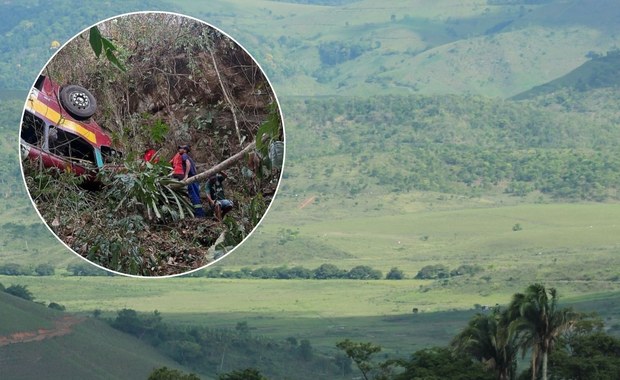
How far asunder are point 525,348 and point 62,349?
52510 millimetres

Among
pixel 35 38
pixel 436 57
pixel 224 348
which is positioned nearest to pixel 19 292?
pixel 224 348

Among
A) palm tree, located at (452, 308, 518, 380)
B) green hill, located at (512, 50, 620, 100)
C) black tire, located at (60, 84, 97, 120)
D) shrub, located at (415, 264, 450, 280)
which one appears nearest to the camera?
black tire, located at (60, 84, 97, 120)

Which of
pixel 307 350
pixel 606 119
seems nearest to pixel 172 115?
pixel 307 350

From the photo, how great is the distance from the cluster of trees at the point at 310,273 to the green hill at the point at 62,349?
2019 cm

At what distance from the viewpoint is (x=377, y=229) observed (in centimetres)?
11950

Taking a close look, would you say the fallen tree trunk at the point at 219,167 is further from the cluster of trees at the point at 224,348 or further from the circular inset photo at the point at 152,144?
the cluster of trees at the point at 224,348

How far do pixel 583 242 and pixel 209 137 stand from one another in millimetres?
104708

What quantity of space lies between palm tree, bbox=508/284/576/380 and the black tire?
22.7m

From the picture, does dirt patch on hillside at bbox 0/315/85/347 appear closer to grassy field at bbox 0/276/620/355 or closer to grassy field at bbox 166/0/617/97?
grassy field at bbox 0/276/620/355

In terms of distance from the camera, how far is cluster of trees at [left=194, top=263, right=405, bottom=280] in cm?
10881

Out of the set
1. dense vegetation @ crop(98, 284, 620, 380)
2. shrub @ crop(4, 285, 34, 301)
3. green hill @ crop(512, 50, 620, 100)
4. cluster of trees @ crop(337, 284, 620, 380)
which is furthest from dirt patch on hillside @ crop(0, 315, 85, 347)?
green hill @ crop(512, 50, 620, 100)

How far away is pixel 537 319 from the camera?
29.0 meters

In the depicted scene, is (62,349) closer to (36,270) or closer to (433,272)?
(433,272)

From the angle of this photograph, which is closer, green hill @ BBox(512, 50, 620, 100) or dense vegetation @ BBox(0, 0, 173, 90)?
green hill @ BBox(512, 50, 620, 100)
